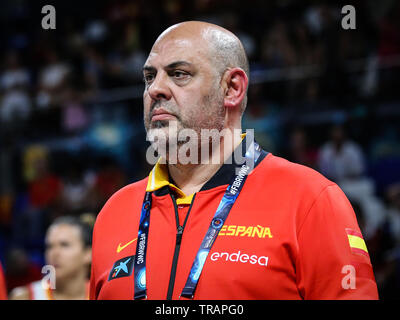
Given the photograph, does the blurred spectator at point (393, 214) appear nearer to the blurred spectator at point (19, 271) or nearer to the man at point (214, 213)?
the man at point (214, 213)

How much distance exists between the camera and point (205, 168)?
2156 mm

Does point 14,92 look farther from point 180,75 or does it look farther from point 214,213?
point 214,213

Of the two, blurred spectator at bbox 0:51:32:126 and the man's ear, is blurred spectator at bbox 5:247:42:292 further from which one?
the man's ear

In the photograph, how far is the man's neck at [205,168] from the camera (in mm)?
2154

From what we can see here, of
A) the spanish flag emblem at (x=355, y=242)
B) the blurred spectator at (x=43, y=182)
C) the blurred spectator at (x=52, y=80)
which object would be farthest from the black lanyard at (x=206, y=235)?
the blurred spectator at (x=52, y=80)

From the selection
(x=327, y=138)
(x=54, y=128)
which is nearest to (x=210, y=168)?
(x=327, y=138)

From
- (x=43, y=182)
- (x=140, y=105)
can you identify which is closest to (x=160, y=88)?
(x=140, y=105)

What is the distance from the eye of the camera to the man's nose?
2.04 meters

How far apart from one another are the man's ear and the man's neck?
0.39 feet

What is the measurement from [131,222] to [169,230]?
0.19 metres

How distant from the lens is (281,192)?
197cm

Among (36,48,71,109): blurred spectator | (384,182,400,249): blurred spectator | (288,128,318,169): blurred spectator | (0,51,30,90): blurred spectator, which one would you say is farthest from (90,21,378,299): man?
(0,51,30,90): blurred spectator

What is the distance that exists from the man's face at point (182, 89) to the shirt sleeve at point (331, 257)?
0.50m
